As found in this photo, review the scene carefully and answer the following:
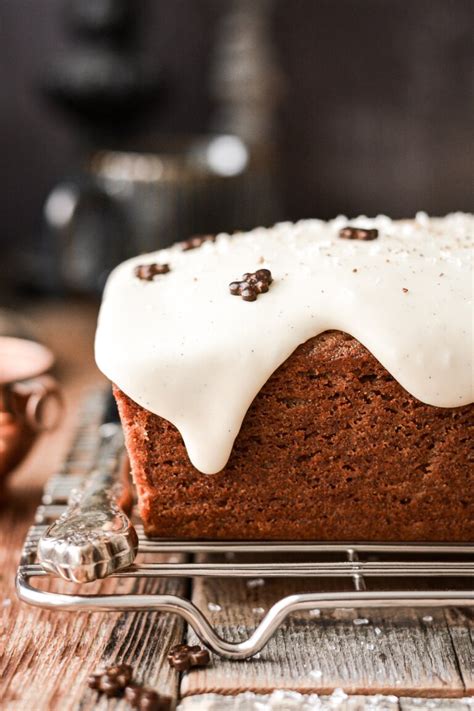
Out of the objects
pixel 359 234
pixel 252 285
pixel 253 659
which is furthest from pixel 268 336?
pixel 253 659

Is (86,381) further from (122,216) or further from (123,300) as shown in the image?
(123,300)

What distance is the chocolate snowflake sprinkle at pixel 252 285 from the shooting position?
4.52 ft

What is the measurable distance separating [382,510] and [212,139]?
2.34 m

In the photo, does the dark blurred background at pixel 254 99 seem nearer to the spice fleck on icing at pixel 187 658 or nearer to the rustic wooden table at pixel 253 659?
the rustic wooden table at pixel 253 659

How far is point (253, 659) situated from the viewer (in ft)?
Result: 4.17

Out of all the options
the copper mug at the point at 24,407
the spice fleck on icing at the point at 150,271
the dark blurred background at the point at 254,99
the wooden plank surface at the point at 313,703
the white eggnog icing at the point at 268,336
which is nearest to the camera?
the wooden plank surface at the point at 313,703

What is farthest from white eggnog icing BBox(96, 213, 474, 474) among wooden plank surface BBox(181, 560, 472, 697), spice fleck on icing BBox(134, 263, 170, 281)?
wooden plank surface BBox(181, 560, 472, 697)

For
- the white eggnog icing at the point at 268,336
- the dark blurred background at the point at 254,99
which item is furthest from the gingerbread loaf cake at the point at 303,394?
the dark blurred background at the point at 254,99

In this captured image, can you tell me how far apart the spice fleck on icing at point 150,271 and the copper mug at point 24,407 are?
0.35 m

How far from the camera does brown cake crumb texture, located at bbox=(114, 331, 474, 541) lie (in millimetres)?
1381

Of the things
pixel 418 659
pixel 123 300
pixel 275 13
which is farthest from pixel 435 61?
pixel 418 659

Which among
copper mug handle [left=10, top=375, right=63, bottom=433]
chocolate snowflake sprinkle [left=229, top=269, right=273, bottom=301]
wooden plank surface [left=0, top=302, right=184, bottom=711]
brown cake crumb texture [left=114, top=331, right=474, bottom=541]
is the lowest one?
wooden plank surface [left=0, top=302, right=184, bottom=711]

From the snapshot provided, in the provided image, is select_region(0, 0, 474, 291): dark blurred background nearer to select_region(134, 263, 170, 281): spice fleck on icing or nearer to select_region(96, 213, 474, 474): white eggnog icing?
select_region(134, 263, 170, 281): spice fleck on icing

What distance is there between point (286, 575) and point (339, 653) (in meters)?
0.13
